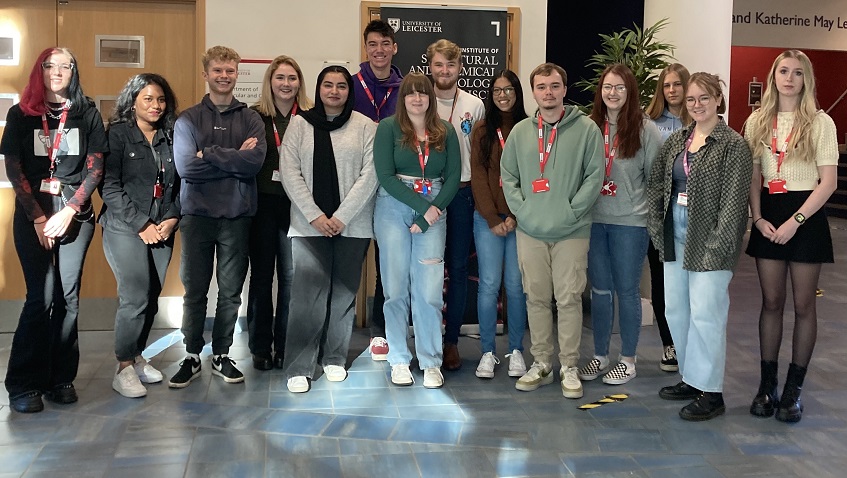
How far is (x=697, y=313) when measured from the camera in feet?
12.1

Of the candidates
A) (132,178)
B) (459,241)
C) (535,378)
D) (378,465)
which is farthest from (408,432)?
Answer: (132,178)

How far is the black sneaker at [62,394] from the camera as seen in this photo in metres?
3.81

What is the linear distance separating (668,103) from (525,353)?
164cm

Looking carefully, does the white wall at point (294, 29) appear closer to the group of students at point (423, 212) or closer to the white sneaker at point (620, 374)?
the group of students at point (423, 212)

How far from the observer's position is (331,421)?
3.62 metres

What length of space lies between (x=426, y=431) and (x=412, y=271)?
3.07 feet

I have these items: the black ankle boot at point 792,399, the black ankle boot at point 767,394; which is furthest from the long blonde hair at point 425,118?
the black ankle boot at point 792,399

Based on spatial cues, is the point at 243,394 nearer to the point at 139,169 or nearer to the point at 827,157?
the point at 139,169

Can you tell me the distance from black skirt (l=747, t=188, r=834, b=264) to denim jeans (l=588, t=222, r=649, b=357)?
26.6 inches

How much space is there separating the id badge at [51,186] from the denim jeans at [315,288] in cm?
110

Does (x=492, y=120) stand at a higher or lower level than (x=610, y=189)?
higher

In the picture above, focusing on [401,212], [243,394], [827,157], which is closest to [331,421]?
[243,394]

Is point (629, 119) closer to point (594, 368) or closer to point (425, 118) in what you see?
point (425, 118)

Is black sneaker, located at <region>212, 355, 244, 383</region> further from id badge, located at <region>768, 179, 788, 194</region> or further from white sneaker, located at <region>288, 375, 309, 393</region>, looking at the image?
id badge, located at <region>768, 179, 788, 194</region>
